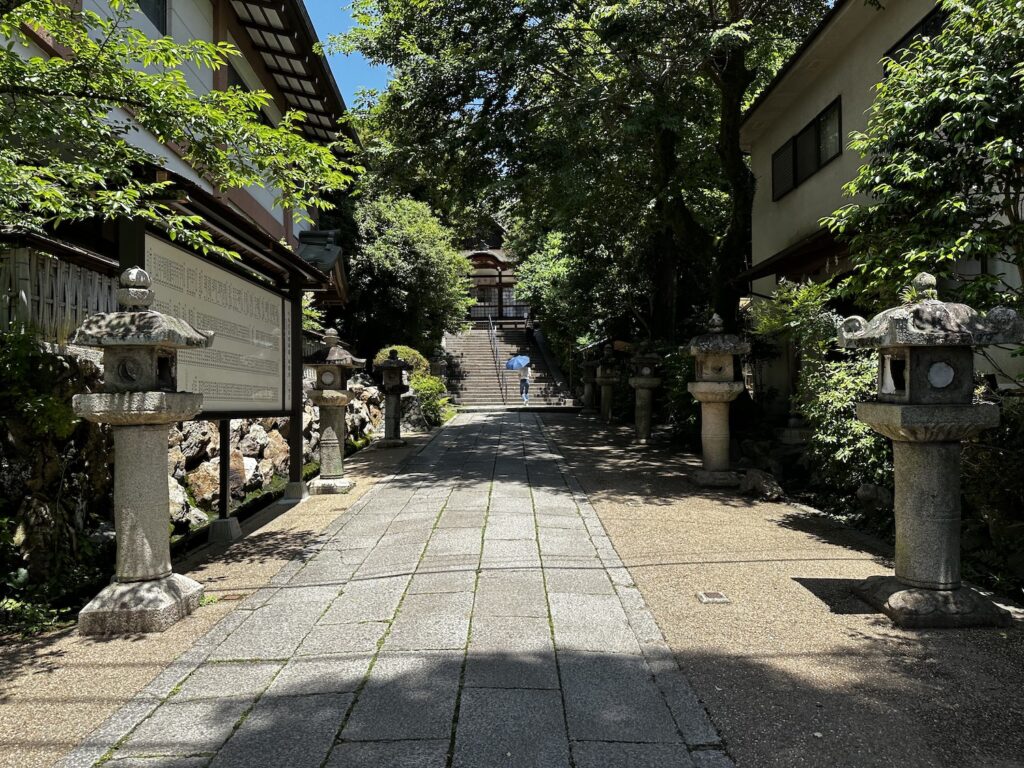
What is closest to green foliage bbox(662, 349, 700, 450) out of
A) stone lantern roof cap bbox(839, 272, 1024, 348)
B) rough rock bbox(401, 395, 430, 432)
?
rough rock bbox(401, 395, 430, 432)

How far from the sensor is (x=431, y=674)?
3484mm

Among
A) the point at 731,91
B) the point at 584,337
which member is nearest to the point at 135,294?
the point at 731,91

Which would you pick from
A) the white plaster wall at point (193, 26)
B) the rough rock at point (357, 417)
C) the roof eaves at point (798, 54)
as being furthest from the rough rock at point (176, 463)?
the roof eaves at point (798, 54)

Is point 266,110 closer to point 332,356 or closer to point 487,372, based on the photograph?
point 332,356

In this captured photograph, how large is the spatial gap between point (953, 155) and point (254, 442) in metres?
9.62

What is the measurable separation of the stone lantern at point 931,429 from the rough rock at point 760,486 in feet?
13.8

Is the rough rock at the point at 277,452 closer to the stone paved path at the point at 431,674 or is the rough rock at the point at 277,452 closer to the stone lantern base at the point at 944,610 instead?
the stone paved path at the point at 431,674

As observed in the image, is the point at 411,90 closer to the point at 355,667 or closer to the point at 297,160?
the point at 297,160

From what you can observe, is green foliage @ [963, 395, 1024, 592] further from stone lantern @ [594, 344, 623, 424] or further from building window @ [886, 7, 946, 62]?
stone lantern @ [594, 344, 623, 424]

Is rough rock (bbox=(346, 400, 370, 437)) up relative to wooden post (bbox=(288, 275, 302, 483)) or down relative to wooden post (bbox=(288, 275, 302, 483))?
down

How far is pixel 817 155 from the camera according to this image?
1236cm

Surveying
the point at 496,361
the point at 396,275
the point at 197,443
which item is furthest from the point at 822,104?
the point at 496,361

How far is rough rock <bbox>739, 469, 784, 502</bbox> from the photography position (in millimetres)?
8656

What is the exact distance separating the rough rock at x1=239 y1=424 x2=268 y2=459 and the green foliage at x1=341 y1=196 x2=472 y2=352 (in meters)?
12.9
